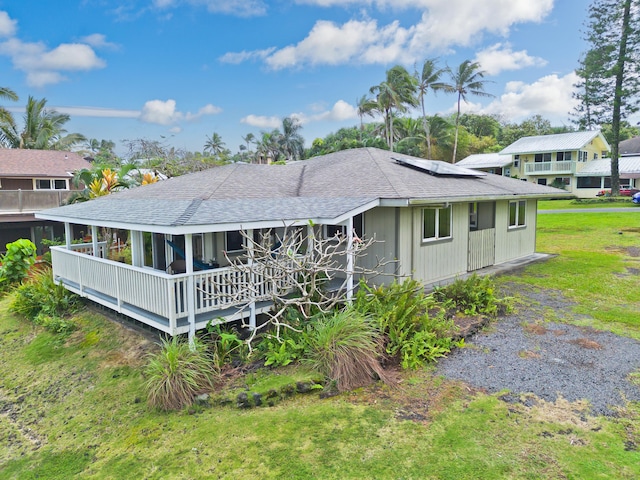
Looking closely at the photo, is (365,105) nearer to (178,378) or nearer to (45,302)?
(45,302)

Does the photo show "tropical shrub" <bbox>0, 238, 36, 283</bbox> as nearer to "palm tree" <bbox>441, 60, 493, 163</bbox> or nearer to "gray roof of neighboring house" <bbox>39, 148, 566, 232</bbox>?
"gray roof of neighboring house" <bbox>39, 148, 566, 232</bbox>

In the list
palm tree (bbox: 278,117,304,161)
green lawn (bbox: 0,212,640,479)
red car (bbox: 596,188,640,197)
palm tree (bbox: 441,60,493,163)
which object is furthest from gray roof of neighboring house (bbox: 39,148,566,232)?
palm tree (bbox: 278,117,304,161)

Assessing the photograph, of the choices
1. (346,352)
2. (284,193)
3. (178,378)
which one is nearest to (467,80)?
(284,193)

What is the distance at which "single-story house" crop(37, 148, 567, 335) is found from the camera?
779cm

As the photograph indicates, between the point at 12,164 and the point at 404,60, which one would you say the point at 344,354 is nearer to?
the point at 12,164

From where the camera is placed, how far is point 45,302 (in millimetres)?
11586

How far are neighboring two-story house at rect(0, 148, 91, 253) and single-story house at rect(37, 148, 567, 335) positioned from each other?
29.2ft

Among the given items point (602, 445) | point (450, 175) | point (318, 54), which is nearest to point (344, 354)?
point (602, 445)

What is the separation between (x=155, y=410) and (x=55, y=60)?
128 ft

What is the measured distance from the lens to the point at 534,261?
15180 millimetres

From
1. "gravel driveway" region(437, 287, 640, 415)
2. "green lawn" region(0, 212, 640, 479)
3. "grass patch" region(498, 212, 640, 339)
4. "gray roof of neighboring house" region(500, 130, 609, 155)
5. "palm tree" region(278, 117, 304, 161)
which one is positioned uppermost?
"palm tree" region(278, 117, 304, 161)

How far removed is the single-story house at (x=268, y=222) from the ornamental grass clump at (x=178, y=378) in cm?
65

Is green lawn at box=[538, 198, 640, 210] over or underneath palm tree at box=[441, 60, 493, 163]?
underneath

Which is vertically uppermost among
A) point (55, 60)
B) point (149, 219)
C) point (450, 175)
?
point (55, 60)
